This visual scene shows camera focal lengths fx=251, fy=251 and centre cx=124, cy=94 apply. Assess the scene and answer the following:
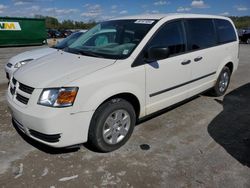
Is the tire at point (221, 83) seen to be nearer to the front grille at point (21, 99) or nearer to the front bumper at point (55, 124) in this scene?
the front bumper at point (55, 124)

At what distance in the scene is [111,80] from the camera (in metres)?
3.09

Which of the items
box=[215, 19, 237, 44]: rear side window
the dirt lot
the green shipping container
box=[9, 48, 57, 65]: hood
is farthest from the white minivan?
the green shipping container

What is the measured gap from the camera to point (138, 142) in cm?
366

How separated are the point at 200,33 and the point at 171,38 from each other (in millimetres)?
958

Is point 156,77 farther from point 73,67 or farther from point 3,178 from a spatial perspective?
point 3,178

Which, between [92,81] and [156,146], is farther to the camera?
[156,146]

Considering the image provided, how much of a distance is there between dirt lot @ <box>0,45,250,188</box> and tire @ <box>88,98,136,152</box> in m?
0.14

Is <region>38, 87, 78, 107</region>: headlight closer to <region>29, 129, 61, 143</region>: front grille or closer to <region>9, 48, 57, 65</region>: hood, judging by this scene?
<region>29, 129, 61, 143</region>: front grille

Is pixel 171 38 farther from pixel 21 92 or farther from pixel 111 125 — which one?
pixel 21 92

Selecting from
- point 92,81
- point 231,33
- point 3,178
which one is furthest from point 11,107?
point 231,33

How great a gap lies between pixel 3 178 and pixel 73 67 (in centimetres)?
152

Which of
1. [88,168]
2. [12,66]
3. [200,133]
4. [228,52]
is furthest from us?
[12,66]

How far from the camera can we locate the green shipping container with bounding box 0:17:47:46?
18.3m

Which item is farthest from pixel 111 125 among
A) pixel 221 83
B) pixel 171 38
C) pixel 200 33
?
pixel 221 83
